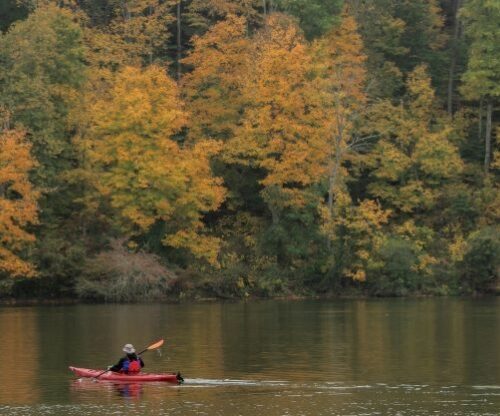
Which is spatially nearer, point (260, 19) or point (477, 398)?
point (477, 398)

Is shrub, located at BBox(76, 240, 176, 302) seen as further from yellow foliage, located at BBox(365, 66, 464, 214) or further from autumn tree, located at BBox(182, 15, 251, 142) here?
yellow foliage, located at BBox(365, 66, 464, 214)

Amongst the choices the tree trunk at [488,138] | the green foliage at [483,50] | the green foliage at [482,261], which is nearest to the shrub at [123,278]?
the green foliage at [482,261]

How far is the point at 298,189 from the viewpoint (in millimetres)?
75562

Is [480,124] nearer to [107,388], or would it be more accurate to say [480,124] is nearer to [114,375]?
[114,375]

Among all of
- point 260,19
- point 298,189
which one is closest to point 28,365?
point 298,189

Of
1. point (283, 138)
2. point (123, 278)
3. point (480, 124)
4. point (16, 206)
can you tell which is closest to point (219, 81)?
point (283, 138)

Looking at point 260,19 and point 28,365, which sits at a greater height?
point 260,19

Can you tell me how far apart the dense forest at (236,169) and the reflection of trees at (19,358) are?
12.5 metres

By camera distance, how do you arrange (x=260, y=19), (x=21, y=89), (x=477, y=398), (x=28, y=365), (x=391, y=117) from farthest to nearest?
(x=260, y=19) < (x=391, y=117) < (x=21, y=89) < (x=28, y=365) < (x=477, y=398)

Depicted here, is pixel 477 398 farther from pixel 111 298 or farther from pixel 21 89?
pixel 21 89

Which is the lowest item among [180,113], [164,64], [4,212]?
[4,212]

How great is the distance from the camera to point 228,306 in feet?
216

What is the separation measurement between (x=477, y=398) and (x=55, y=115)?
1835 inches

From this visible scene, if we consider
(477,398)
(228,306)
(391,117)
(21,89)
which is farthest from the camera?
(391,117)
